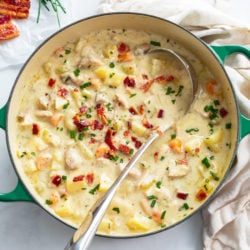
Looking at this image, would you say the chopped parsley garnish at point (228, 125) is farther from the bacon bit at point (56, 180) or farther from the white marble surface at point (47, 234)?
the bacon bit at point (56, 180)

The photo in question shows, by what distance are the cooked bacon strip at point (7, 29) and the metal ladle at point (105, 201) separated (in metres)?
0.73

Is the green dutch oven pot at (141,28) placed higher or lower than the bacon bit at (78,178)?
higher

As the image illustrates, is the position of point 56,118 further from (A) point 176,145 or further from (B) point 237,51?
(B) point 237,51

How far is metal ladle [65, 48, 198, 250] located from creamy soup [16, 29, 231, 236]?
0.12 ft

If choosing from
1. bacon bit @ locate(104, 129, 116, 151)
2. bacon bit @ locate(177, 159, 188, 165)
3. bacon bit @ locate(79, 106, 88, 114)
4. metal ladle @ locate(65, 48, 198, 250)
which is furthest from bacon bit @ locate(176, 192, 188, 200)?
bacon bit @ locate(79, 106, 88, 114)

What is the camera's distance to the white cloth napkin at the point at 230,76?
289 centimetres

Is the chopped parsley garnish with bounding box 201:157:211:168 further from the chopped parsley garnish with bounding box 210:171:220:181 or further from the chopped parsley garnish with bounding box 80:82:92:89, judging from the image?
the chopped parsley garnish with bounding box 80:82:92:89

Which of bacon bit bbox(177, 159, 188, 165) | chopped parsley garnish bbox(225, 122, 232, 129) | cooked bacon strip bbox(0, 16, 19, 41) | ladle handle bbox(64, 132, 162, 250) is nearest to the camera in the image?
ladle handle bbox(64, 132, 162, 250)

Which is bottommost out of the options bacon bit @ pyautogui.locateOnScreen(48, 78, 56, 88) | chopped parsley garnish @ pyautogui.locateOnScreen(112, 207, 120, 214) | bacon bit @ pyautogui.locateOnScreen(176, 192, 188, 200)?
chopped parsley garnish @ pyautogui.locateOnScreen(112, 207, 120, 214)

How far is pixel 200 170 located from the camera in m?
2.83

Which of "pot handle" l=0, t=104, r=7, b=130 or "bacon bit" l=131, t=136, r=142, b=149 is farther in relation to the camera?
"bacon bit" l=131, t=136, r=142, b=149

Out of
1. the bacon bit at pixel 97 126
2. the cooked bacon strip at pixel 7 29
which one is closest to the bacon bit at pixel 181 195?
the bacon bit at pixel 97 126

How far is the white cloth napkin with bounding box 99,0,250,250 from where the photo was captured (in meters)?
2.89

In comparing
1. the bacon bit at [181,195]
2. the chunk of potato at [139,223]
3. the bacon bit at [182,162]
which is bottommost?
the chunk of potato at [139,223]
